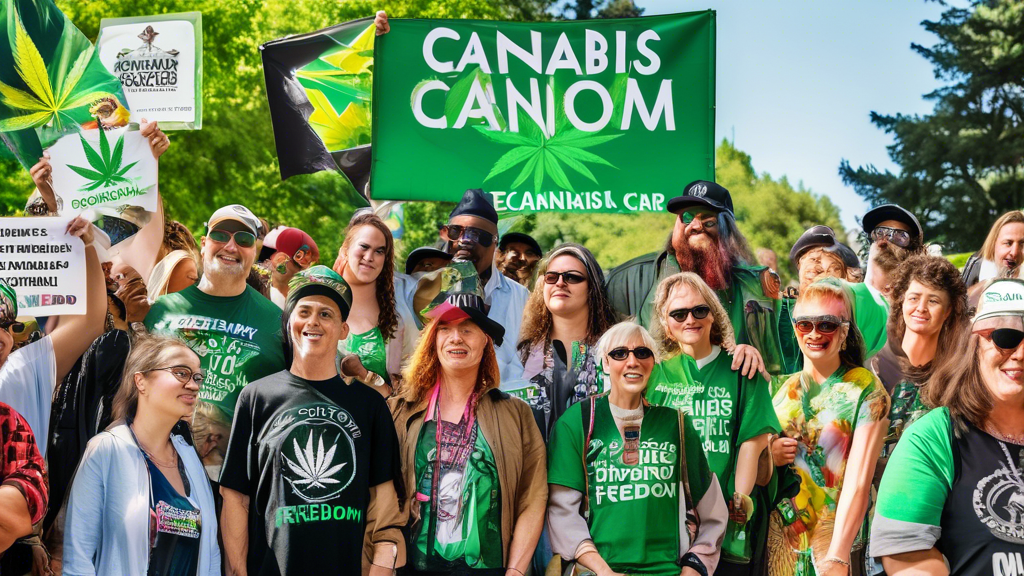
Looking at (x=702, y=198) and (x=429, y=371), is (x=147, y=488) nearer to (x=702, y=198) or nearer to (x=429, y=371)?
(x=429, y=371)

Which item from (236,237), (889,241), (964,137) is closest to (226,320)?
(236,237)

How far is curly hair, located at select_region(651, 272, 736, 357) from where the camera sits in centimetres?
641

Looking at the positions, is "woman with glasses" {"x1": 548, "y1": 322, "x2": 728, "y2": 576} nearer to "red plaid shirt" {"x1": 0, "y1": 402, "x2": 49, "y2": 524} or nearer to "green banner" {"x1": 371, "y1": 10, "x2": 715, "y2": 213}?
"green banner" {"x1": 371, "y1": 10, "x2": 715, "y2": 213}

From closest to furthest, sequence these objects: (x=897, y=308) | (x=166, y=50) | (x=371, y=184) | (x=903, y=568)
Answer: (x=903, y=568) < (x=897, y=308) < (x=371, y=184) < (x=166, y=50)

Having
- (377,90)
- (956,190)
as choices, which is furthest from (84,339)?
(956,190)

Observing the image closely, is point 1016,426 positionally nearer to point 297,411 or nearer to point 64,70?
point 297,411

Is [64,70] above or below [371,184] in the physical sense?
above

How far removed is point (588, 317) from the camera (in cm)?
682

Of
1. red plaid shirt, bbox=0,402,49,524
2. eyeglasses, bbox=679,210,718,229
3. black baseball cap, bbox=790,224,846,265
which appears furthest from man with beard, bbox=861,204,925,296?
red plaid shirt, bbox=0,402,49,524

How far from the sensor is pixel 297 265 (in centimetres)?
794

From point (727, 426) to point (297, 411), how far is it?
2.19 meters

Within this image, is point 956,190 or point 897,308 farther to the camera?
point 956,190

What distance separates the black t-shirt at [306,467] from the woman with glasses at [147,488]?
8.6 inches

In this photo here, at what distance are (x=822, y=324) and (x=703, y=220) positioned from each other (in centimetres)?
95
